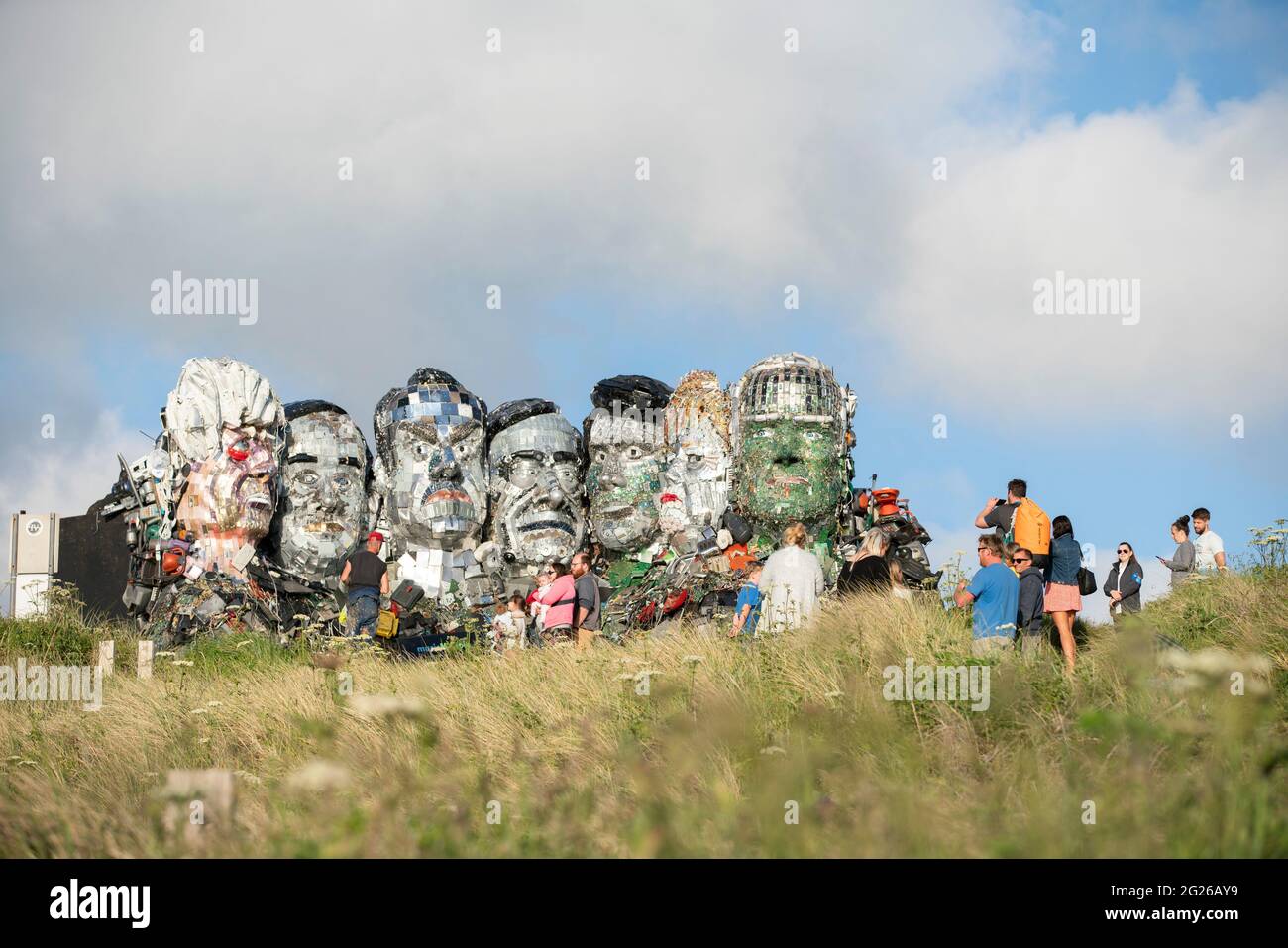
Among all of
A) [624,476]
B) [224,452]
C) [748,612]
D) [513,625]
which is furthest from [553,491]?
[748,612]

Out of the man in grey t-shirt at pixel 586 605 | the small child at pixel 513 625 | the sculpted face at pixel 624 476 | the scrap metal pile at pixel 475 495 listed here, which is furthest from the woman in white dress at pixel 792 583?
the sculpted face at pixel 624 476

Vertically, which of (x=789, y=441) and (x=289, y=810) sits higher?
(x=789, y=441)

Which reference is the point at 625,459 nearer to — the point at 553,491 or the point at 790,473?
the point at 553,491

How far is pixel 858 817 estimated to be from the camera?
4.34 metres

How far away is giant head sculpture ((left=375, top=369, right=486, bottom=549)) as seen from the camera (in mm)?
15008

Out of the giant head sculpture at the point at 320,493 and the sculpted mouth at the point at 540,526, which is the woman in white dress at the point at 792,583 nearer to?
the sculpted mouth at the point at 540,526

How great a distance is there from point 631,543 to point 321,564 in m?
3.63

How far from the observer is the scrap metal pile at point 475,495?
1411 centimetres

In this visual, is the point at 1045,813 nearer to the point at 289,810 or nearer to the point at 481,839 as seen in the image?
the point at 481,839

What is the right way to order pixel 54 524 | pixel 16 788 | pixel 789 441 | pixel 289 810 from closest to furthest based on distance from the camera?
pixel 289 810, pixel 16 788, pixel 789 441, pixel 54 524

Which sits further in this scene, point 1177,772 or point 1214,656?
point 1177,772

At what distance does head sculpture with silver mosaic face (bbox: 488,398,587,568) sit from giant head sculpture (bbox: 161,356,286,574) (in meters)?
2.61

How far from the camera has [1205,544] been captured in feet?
37.0

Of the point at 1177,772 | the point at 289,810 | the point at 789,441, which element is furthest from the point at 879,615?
the point at 789,441
